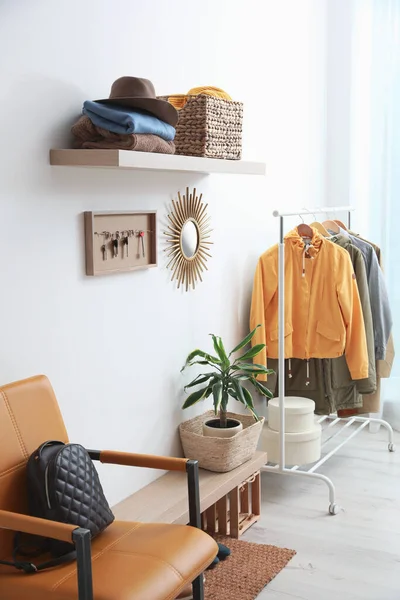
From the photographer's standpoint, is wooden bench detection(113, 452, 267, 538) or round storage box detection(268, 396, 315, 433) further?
round storage box detection(268, 396, 315, 433)

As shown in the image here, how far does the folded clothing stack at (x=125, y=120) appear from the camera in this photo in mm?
2248

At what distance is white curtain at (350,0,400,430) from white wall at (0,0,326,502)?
25.1 inches

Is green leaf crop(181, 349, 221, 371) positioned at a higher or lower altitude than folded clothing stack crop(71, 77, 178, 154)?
lower

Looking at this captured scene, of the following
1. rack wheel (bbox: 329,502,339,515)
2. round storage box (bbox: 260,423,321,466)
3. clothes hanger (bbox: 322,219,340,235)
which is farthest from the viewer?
clothes hanger (bbox: 322,219,340,235)

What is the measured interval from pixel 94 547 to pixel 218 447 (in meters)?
0.90

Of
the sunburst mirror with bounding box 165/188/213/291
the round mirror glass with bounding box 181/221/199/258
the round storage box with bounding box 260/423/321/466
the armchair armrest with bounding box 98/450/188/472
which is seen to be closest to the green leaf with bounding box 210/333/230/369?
the sunburst mirror with bounding box 165/188/213/291

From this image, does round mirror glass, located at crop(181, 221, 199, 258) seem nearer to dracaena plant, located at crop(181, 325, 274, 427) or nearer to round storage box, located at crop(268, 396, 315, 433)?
dracaena plant, located at crop(181, 325, 274, 427)

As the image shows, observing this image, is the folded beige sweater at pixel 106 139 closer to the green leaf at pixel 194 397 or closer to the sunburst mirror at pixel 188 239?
the sunburst mirror at pixel 188 239

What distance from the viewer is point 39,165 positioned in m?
2.24

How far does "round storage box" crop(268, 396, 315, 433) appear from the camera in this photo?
3.40 m

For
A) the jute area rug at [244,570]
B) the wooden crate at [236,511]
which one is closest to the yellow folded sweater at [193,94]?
the wooden crate at [236,511]

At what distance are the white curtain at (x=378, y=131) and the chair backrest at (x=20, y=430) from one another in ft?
8.91

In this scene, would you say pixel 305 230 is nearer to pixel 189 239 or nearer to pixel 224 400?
pixel 189 239

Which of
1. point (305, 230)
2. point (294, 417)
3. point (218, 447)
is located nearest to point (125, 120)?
point (218, 447)
